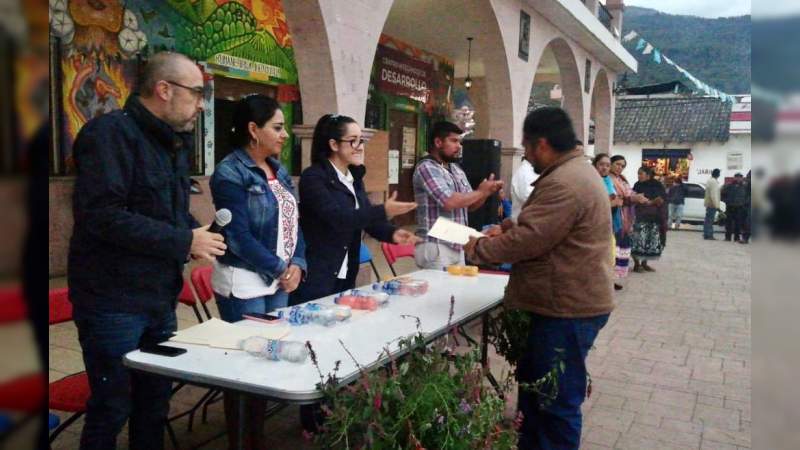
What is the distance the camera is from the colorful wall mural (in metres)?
6.28

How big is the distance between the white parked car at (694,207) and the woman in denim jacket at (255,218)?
1811cm

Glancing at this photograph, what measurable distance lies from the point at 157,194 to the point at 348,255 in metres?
1.42

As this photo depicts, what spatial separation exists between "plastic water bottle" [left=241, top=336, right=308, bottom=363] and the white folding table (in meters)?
0.02

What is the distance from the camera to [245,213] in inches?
108

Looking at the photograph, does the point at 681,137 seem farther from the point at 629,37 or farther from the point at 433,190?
the point at 433,190

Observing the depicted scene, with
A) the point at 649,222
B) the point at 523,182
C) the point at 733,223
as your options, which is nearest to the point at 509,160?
the point at 649,222

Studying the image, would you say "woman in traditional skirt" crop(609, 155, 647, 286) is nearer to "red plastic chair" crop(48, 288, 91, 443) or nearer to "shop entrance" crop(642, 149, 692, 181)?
"red plastic chair" crop(48, 288, 91, 443)

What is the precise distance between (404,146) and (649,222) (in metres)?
5.72

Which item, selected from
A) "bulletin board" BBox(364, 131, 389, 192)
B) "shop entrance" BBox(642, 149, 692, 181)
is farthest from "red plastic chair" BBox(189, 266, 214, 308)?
"shop entrance" BBox(642, 149, 692, 181)

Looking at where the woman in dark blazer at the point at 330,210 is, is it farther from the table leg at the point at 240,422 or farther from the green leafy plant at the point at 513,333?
the table leg at the point at 240,422

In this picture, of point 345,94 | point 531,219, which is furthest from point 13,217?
point 345,94

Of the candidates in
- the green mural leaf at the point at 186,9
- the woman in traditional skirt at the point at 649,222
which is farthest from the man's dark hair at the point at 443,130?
the woman in traditional skirt at the point at 649,222

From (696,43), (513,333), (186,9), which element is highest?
(696,43)

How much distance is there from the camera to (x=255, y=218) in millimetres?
2795
